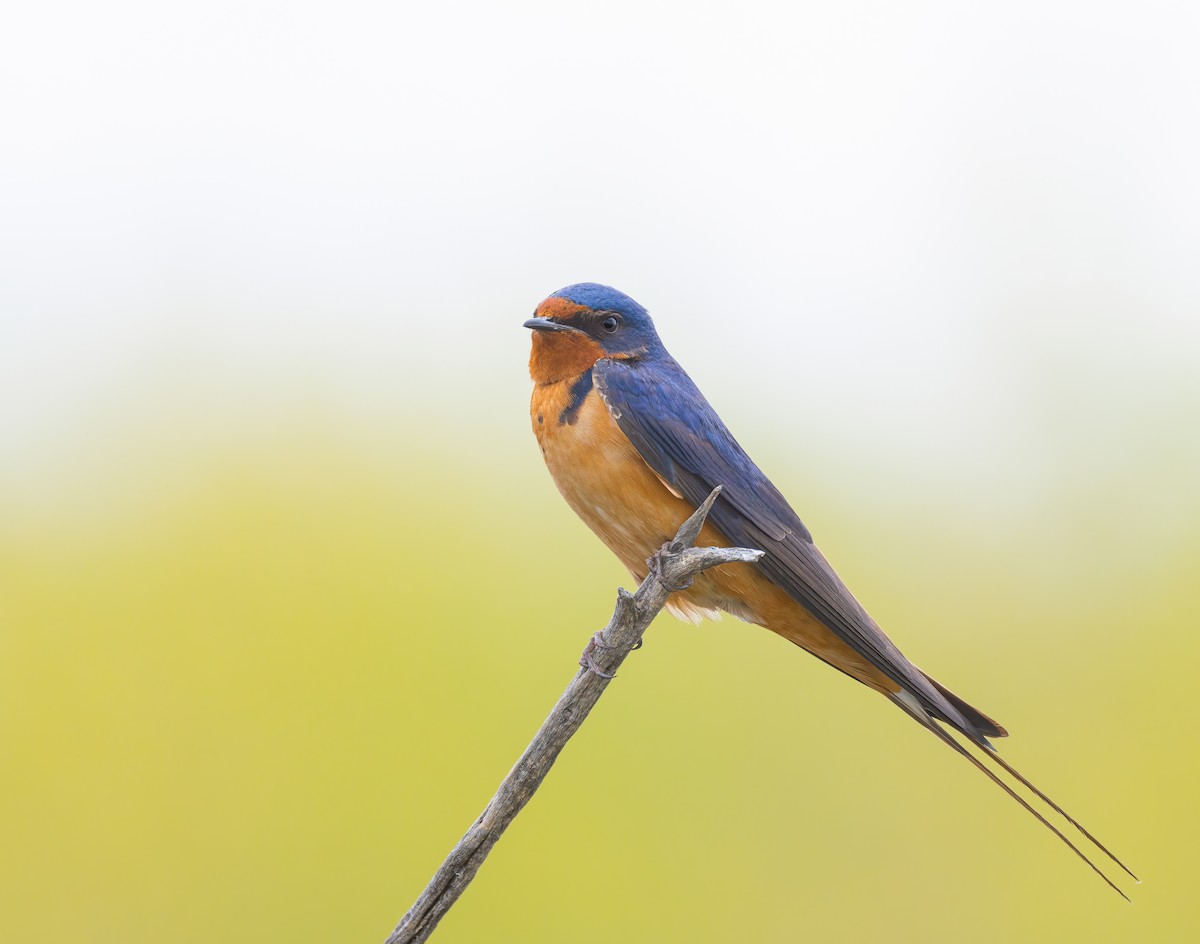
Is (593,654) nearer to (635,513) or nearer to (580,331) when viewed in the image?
(635,513)

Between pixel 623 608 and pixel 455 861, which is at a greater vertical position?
pixel 623 608

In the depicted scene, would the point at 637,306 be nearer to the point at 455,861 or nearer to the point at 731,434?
the point at 731,434

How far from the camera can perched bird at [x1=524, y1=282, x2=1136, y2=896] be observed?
3000 mm

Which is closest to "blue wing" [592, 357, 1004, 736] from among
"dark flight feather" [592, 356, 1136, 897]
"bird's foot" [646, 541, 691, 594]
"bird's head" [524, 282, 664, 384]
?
"dark flight feather" [592, 356, 1136, 897]

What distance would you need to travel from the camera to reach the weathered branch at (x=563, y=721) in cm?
189

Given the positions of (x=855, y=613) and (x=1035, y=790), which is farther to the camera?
(x=855, y=613)

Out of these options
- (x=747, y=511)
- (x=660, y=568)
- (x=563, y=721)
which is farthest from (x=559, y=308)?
(x=563, y=721)

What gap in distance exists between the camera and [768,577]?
3.05m

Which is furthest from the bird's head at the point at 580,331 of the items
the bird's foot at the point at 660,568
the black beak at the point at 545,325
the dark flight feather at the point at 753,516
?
the bird's foot at the point at 660,568

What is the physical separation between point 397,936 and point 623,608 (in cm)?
79

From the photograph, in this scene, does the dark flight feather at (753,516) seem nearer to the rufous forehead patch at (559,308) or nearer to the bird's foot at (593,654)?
the rufous forehead patch at (559,308)

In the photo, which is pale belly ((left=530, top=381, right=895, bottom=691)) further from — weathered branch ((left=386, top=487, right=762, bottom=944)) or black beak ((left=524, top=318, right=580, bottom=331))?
weathered branch ((left=386, top=487, right=762, bottom=944))

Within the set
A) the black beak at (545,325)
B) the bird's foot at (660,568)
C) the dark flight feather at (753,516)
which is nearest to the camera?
the bird's foot at (660,568)

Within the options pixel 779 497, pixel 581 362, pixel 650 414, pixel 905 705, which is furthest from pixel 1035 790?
pixel 581 362
